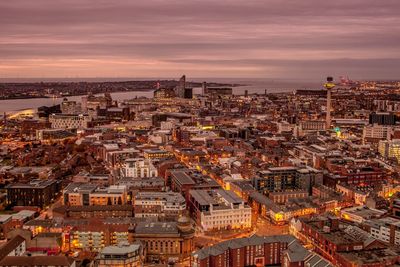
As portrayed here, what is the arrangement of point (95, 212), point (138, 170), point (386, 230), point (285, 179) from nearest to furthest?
point (386, 230), point (95, 212), point (285, 179), point (138, 170)

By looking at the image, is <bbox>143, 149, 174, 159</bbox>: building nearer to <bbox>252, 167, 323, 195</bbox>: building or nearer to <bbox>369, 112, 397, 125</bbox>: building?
<bbox>252, 167, 323, 195</bbox>: building

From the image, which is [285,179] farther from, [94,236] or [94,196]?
[94,236]

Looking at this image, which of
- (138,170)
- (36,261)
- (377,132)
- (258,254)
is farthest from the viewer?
(377,132)

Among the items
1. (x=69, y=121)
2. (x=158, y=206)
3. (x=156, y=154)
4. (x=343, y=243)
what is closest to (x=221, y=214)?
(x=158, y=206)

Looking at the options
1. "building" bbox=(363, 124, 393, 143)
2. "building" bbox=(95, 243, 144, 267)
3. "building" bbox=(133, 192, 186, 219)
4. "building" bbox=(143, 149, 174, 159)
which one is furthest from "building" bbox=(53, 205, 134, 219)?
"building" bbox=(363, 124, 393, 143)

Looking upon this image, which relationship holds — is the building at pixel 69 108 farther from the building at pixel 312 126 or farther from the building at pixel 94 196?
the building at pixel 94 196

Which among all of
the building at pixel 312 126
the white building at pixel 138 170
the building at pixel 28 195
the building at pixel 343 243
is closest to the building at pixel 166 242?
the building at pixel 343 243

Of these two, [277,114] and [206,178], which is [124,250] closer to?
[206,178]
